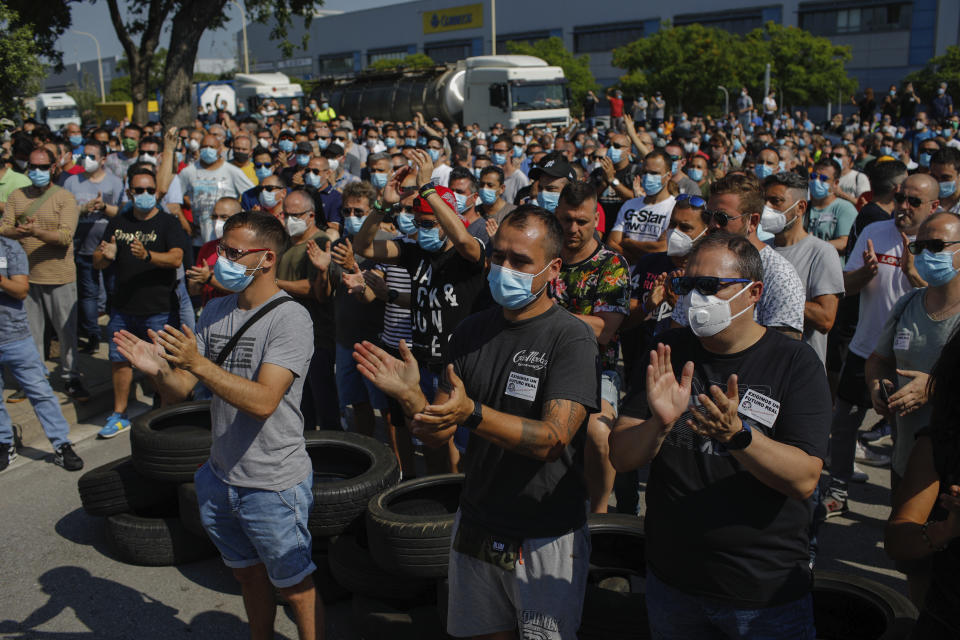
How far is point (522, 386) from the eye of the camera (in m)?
3.00

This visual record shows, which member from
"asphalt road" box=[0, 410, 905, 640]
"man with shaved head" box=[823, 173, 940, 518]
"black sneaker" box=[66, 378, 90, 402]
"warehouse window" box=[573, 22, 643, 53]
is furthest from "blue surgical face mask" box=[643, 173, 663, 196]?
"warehouse window" box=[573, 22, 643, 53]

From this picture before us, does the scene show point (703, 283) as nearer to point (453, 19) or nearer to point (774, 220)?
point (774, 220)

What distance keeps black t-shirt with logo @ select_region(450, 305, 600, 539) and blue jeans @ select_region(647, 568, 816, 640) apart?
16.6 inches

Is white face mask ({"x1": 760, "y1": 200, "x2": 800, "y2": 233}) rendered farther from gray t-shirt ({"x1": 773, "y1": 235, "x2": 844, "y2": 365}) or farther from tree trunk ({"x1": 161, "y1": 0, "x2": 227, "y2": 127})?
tree trunk ({"x1": 161, "y1": 0, "x2": 227, "y2": 127})

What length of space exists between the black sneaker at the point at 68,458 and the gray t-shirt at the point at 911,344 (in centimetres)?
589

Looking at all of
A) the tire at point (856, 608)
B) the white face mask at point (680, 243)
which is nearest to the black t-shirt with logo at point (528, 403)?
the tire at point (856, 608)

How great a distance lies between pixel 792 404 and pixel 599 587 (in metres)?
1.65

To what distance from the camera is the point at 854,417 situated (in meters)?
5.41

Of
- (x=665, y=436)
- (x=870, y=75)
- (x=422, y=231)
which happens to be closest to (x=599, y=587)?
(x=665, y=436)

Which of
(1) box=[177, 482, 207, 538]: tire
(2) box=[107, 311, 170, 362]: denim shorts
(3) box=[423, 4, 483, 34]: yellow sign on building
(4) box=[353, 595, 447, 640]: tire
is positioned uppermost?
(3) box=[423, 4, 483, 34]: yellow sign on building

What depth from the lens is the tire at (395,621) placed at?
3.90 metres

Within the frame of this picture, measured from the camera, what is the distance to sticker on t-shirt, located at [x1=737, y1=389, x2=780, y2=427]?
261 centimetres

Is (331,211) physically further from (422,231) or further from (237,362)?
(237,362)

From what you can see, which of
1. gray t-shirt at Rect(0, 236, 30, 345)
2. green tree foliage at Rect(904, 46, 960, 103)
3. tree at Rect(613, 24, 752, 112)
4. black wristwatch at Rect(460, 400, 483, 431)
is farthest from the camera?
tree at Rect(613, 24, 752, 112)
